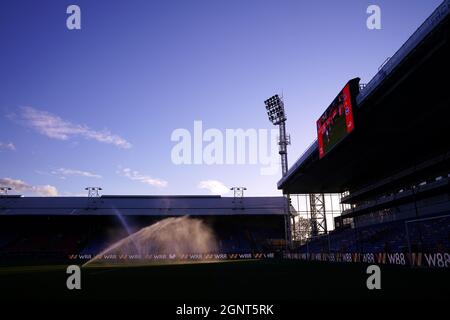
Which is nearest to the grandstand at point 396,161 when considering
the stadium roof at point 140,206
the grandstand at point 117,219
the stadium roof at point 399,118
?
the stadium roof at point 399,118

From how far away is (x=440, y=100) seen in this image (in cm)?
2427

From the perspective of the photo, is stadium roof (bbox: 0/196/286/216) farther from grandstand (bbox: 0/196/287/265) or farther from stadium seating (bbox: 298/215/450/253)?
stadium seating (bbox: 298/215/450/253)

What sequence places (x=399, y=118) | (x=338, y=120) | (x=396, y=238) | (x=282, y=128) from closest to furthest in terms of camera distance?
(x=399, y=118)
(x=338, y=120)
(x=396, y=238)
(x=282, y=128)

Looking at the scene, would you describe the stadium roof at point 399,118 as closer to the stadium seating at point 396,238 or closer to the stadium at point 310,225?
the stadium at point 310,225

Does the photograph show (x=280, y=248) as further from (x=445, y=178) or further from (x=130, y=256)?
(x=445, y=178)

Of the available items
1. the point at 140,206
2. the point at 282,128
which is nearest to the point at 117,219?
the point at 140,206

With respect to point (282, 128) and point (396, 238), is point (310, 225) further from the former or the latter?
point (396, 238)

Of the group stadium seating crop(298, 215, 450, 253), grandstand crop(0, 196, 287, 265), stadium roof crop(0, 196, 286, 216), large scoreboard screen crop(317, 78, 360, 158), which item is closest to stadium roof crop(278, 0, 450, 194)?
large scoreboard screen crop(317, 78, 360, 158)

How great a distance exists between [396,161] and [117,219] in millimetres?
50691

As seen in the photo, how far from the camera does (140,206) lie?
66125 mm

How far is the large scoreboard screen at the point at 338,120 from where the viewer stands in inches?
980

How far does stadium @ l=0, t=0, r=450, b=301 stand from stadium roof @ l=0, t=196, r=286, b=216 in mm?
303

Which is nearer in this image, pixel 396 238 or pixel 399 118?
pixel 399 118

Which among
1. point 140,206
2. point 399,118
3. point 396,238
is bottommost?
point 396,238
